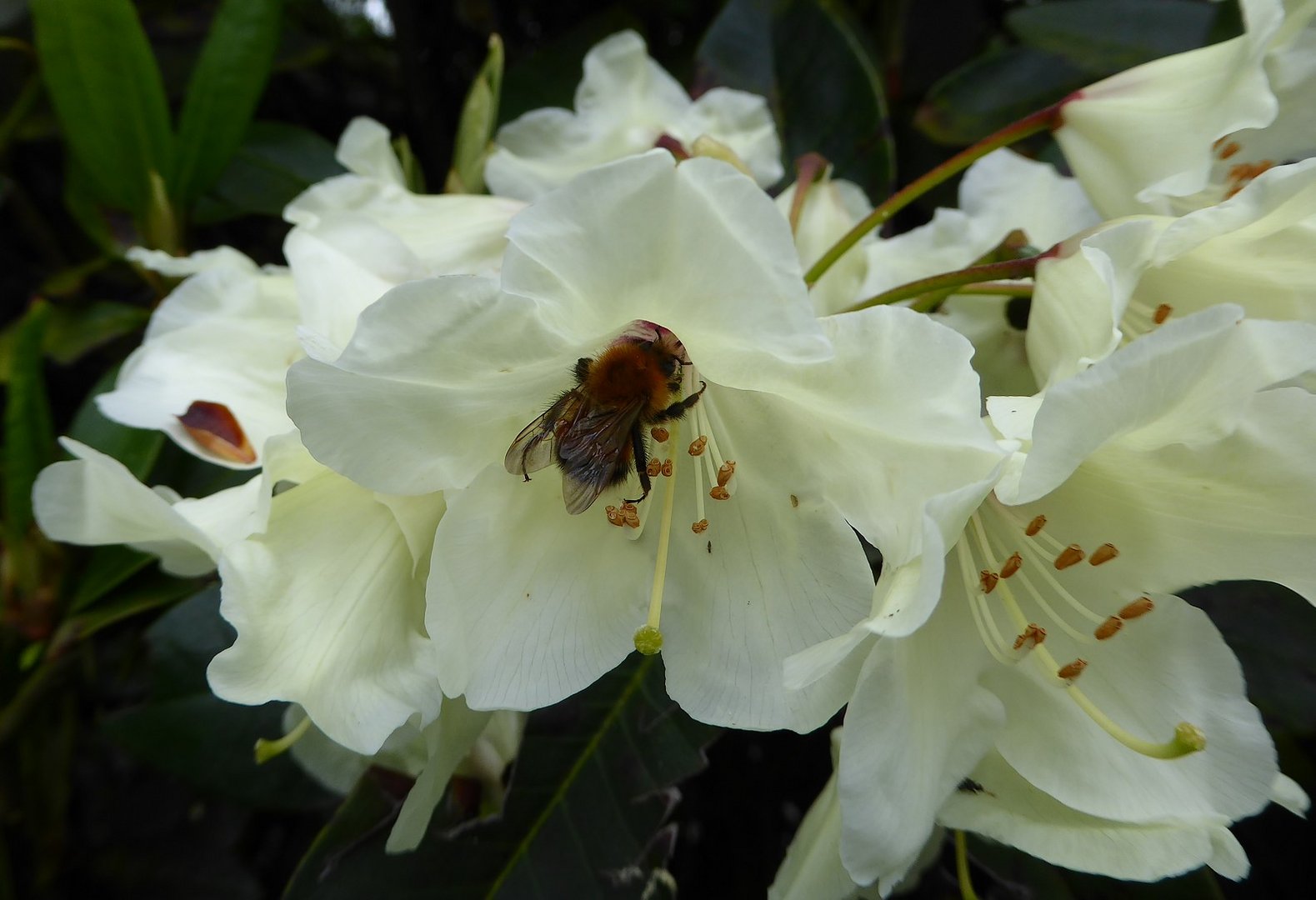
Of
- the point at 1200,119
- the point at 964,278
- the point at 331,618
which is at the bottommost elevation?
the point at 331,618

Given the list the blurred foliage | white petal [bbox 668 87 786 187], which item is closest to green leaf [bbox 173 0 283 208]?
the blurred foliage

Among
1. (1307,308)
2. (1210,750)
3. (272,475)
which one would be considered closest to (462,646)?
(272,475)

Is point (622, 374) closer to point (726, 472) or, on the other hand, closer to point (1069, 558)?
point (726, 472)

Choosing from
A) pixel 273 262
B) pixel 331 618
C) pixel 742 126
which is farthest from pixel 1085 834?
pixel 273 262

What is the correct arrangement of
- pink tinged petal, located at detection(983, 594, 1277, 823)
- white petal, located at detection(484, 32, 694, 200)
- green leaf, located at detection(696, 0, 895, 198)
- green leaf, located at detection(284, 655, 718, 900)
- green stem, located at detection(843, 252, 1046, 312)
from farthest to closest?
green leaf, located at detection(696, 0, 895, 198)
white petal, located at detection(484, 32, 694, 200)
green leaf, located at detection(284, 655, 718, 900)
green stem, located at detection(843, 252, 1046, 312)
pink tinged petal, located at detection(983, 594, 1277, 823)

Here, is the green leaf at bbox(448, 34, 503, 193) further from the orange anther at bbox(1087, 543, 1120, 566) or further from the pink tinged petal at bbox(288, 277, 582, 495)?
the orange anther at bbox(1087, 543, 1120, 566)
